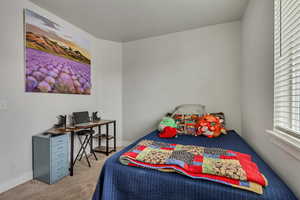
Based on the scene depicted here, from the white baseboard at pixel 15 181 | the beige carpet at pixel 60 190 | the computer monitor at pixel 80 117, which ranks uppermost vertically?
the computer monitor at pixel 80 117

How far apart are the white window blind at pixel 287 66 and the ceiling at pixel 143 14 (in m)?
1.25

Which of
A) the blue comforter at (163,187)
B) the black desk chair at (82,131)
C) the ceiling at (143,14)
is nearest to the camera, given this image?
the blue comforter at (163,187)

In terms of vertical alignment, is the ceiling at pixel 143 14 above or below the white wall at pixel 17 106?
above

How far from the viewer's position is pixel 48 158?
6.21 ft

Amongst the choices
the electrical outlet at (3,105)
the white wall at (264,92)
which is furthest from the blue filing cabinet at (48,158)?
the white wall at (264,92)

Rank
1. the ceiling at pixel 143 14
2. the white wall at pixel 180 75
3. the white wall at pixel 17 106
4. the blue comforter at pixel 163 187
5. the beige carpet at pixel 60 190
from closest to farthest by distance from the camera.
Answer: the blue comforter at pixel 163 187 → the beige carpet at pixel 60 190 → the white wall at pixel 17 106 → the ceiling at pixel 143 14 → the white wall at pixel 180 75

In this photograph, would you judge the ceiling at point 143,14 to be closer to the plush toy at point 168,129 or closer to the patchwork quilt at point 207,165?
the plush toy at point 168,129

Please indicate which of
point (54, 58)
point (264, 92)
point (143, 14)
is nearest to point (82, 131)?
A: point (54, 58)

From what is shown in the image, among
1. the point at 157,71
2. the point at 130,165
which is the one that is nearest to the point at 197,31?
the point at 157,71

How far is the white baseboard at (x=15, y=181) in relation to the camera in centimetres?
170

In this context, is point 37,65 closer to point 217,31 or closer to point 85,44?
point 85,44

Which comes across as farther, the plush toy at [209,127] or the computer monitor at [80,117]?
the computer monitor at [80,117]

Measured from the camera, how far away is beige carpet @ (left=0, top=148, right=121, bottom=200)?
162 centimetres

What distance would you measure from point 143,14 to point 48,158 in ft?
8.69
